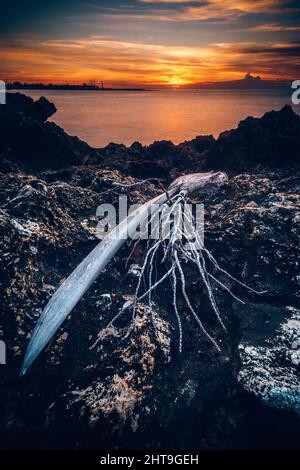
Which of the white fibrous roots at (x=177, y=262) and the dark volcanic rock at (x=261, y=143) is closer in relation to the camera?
the white fibrous roots at (x=177, y=262)

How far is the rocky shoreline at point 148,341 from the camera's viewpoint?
1297mm

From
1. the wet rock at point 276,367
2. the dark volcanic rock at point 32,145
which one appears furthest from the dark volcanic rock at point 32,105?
the wet rock at point 276,367

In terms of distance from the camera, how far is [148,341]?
5.09ft

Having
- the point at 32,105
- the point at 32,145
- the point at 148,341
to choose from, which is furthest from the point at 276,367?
the point at 32,105

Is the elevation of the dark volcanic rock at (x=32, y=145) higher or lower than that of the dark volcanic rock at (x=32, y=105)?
lower

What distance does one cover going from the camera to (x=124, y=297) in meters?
1.79

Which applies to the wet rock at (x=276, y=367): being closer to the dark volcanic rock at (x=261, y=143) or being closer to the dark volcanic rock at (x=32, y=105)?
the dark volcanic rock at (x=261, y=143)

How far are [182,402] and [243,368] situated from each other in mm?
347

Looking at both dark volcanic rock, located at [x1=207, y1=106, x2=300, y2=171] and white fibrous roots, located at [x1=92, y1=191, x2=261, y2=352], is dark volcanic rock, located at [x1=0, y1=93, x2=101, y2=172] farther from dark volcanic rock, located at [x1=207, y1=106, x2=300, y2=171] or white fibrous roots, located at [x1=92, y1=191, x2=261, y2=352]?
dark volcanic rock, located at [x1=207, y1=106, x2=300, y2=171]

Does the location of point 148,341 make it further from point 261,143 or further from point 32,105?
point 32,105

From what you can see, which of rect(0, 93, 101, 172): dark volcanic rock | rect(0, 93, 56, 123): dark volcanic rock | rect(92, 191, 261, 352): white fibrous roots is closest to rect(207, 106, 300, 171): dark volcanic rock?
rect(92, 191, 261, 352): white fibrous roots
